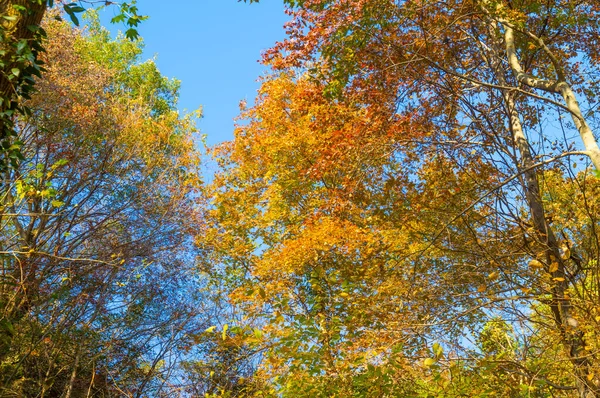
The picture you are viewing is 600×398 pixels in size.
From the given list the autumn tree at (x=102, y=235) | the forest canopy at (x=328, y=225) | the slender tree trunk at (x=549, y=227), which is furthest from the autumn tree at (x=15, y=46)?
the autumn tree at (x=102, y=235)

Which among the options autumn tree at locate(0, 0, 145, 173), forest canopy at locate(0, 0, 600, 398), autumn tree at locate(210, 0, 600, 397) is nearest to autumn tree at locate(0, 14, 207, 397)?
forest canopy at locate(0, 0, 600, 398)

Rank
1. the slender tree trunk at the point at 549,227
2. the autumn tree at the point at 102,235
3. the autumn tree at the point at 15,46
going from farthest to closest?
the autumn tree at the point at 102,235 < the slender tree trunk at the point at 549,227 < the autumn tree at the point at 15,46

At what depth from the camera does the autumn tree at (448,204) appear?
5594 millimetres

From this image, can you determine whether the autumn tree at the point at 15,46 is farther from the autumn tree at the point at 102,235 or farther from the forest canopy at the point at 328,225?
the autumn tree at the point at 102,235

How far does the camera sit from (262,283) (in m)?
14.0

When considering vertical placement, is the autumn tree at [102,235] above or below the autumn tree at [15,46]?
above

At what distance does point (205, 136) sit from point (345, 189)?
9.99 metres

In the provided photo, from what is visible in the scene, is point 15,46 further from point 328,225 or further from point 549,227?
point 328,225

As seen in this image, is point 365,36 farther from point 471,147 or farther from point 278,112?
point 278,112

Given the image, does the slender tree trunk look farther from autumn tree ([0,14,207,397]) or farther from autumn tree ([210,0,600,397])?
autumn tree ([0,14,207,397])

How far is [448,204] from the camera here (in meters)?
8.73

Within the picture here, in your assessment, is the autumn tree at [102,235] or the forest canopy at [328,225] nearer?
the forest canopy at [328,225]

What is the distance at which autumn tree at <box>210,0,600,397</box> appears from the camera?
559cm

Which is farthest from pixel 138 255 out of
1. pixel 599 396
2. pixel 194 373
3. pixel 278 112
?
pixel 599 396
